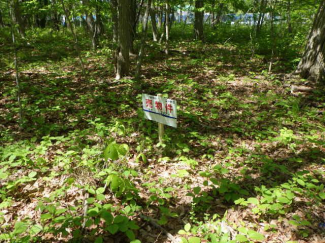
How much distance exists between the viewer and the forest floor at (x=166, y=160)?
2.25 metres

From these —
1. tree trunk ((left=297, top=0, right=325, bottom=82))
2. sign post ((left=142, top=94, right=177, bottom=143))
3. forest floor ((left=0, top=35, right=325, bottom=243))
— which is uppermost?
tree trunk ((left=297, top=0, right=325, bottom=82))

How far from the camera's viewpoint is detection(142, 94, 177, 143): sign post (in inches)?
126

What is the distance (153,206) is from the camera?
8.71ft

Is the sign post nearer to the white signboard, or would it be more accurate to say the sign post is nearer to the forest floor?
the white signboard

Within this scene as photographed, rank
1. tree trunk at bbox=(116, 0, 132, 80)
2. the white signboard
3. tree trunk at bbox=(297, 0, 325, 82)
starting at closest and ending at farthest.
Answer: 1. the white signboard
2. tree trunk at bbox=(297, 0, 325, 82)
3. tree trunk at bbox=(116, 0, 132, 80)

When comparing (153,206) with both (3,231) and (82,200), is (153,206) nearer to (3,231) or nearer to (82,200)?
(82,200)

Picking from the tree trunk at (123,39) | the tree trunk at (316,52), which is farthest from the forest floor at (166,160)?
the tree trunk at (123,39)

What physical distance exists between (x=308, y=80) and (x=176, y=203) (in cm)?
596

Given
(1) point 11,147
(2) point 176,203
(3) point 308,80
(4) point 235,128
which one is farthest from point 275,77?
(1) point 11,147

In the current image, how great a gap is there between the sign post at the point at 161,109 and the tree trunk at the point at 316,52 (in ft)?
17.7

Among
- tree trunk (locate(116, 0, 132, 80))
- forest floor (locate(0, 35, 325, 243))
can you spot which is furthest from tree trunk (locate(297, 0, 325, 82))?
tree trunk (locate(116, 0, 132, 80))

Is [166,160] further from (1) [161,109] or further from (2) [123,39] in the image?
(2) [123,39]

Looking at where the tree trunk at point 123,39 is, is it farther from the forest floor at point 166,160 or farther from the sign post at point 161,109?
the sign post at point 161,109

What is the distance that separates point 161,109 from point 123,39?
4320 millimetres
